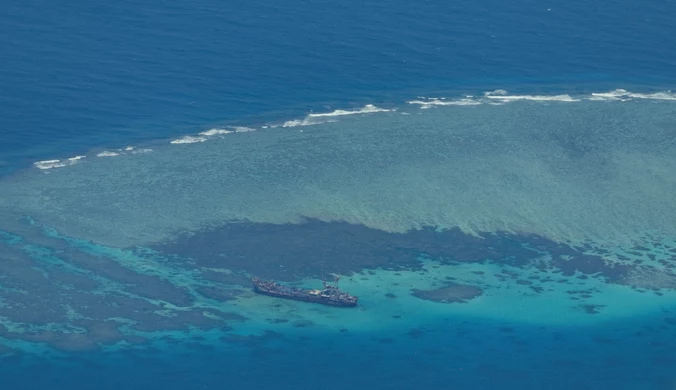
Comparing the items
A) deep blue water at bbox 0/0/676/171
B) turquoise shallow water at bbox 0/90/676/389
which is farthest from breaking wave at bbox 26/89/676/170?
deep blue water at bbox 0/0/676/171

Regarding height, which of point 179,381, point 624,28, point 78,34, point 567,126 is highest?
point 624,28

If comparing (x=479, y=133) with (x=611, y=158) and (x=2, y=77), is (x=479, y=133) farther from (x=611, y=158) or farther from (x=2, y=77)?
(x=2, y=77)

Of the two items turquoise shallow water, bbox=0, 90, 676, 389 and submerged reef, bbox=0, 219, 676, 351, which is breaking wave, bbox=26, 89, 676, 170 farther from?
submerged reef, bbox=0, 219, 676, 351

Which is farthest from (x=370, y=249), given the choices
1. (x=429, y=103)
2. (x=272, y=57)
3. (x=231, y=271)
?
(x=272, y=57)

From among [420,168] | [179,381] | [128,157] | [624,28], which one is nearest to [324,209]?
[420,168]

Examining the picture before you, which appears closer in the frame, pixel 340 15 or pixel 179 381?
pixel 179 381

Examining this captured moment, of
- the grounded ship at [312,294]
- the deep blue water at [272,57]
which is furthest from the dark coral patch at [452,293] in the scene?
the deep blue water at [272,57]

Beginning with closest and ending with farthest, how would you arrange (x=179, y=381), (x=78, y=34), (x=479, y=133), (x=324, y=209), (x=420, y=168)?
(x=179, y=381)
(x=324, y=209)
(x=420, y=168)
(x=479, y=133)
(x=78, y=34)
